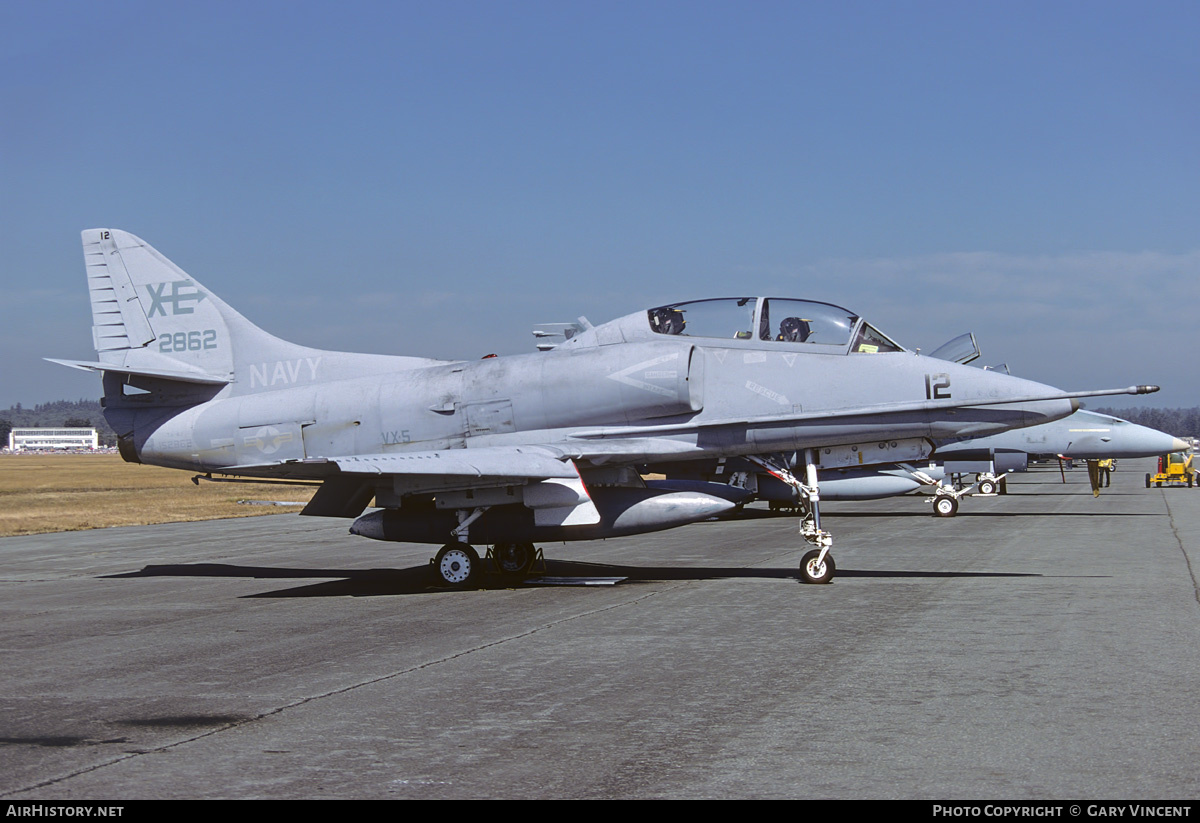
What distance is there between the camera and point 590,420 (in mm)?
14086

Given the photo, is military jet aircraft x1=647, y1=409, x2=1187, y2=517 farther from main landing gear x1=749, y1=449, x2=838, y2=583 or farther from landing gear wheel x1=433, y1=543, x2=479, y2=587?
landing gear wheel x1=433, y1=543, x2=479, y2=587

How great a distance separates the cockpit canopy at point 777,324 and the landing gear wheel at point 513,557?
348cm

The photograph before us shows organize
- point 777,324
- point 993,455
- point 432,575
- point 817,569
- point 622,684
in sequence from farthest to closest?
point 993,455, point 432,575, point 777,324, point 817,569, point 622,684

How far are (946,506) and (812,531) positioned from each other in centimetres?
1570

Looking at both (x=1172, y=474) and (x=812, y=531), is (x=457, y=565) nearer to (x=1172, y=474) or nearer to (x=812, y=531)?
(x=812, y=531)

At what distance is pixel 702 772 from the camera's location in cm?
515

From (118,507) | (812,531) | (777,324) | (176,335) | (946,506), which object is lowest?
(946,506)

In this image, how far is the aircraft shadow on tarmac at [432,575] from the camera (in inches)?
556

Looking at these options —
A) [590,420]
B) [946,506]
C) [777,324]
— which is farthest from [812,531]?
[946,506]

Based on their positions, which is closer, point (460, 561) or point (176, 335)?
point (460, 561)

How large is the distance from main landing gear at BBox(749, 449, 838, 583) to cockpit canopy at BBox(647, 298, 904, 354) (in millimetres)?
1432

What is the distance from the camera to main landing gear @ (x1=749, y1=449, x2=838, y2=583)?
43.6ft

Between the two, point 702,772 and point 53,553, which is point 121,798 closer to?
point 702,772

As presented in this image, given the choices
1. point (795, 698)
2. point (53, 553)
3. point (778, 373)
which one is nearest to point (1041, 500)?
point (778, 373)
